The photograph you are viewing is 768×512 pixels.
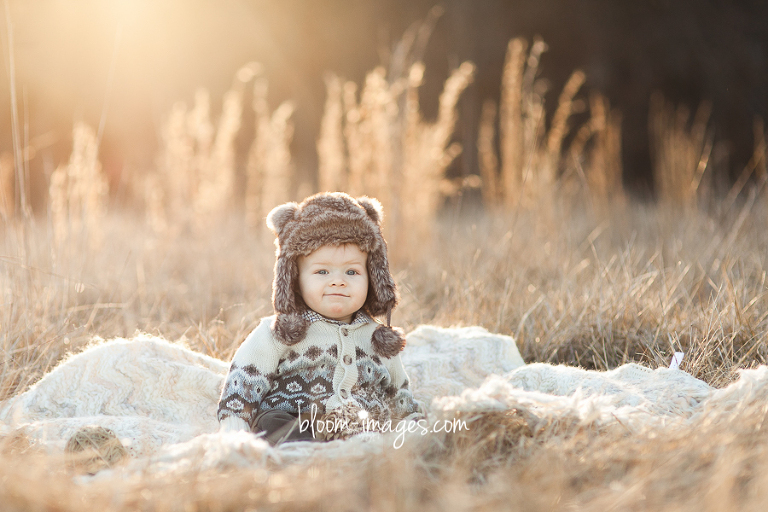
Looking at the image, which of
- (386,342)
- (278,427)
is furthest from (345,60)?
(278,427)

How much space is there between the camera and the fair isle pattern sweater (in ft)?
4.73

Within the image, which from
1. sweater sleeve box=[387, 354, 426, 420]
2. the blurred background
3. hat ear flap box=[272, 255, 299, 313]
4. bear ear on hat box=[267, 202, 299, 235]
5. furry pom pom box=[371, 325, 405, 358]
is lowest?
sweater sleeve box=[387, 354, 426, 420]

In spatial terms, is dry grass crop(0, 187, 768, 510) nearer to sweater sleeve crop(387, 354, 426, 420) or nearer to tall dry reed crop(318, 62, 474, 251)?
tall dry reed crop(318, 62, 474, 251)

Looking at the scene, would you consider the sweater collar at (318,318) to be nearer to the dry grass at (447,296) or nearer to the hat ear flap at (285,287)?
the hat ear flap at (285,287)

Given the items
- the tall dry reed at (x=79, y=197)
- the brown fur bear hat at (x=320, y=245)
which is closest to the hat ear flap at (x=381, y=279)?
the brown fur bear hat at (x=320, y=245)

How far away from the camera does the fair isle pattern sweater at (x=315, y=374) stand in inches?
56.7

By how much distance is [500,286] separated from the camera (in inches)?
102

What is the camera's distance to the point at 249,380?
144cm

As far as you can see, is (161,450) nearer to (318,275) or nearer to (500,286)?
(318,275)

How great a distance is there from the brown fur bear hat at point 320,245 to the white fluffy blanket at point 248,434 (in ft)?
0.94

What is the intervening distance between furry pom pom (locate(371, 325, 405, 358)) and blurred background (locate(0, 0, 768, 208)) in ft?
15.1

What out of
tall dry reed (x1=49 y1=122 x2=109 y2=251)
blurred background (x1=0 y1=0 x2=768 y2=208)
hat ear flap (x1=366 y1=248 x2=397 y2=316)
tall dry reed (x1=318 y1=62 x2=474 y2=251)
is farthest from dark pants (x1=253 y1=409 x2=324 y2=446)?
blurred background (x1=0 y1=0 x2=768 y2=208)

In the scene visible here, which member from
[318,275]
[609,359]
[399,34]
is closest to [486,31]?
[399,34]

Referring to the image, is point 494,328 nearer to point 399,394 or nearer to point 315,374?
point 399,394
